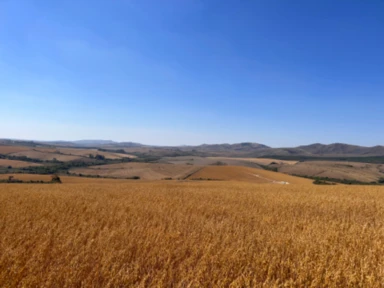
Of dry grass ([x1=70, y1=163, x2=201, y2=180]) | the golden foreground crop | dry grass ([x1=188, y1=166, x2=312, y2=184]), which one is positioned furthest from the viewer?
dry grass ([x1=70, y1=163, x2=201, y2=180])

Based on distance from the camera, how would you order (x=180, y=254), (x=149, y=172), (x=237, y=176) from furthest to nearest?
1. (x=149, y=172)
2. (x=237, y=176)
3. (x=180, y=254)

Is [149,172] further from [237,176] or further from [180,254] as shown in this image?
[180,254]

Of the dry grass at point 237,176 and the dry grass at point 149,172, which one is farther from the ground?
the dry grass at point 237,176

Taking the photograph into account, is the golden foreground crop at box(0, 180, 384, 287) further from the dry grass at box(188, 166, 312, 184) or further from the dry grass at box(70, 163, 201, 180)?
the dry grass at box(70, 163, 201, 180)

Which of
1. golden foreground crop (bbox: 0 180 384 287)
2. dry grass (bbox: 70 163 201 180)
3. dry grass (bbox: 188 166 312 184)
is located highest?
golden foreground crop (bbox: 0 180 384 287)

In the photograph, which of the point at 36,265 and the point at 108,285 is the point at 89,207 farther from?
the point at 108,285

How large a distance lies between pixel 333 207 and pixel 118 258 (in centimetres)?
1101

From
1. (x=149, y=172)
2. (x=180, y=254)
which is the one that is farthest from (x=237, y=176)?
(x=180, y=254)

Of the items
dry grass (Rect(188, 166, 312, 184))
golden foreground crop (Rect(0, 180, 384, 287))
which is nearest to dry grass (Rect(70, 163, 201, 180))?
dry grass (Rect(188, 166, 312, 184))

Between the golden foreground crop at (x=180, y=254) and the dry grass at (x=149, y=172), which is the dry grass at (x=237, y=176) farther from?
the golden foreground crop at (x=180, y=254)

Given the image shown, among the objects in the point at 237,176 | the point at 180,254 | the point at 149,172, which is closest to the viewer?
the point at 180,254

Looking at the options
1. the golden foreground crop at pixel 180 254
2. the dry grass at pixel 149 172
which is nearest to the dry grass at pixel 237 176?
the dry grass at pixel 149 172

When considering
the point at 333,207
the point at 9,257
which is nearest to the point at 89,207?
the point at 9,257

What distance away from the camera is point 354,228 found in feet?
24.7
